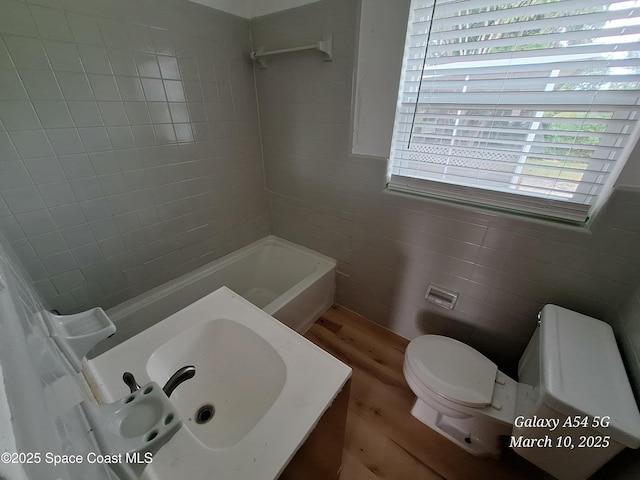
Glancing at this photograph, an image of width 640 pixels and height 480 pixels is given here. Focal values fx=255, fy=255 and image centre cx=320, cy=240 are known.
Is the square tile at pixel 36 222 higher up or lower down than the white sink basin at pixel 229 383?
higher up

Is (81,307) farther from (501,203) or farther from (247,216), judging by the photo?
(501,203)

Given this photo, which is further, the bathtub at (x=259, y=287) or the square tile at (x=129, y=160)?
the bathtub at (x=259, y=287)

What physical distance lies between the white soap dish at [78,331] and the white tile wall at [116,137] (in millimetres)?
824

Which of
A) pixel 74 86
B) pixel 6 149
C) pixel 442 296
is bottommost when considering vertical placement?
pixel 442 296

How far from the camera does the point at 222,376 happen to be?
90 centimetres

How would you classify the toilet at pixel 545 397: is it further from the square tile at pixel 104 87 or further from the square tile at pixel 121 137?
the square tile at pixel 104 87

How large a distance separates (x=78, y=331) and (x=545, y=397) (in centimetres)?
120

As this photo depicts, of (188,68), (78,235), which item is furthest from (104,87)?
(78,235)

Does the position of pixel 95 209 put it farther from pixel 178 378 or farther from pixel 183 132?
Answer: pixel 178 378

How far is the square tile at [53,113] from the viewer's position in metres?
0.97

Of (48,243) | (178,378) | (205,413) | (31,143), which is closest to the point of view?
(178,378)

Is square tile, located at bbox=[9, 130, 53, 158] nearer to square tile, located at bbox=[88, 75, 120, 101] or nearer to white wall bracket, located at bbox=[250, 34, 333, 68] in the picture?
square tile, located at bbox=[88, 75, 120, 101]

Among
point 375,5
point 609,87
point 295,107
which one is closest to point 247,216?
point 295,107

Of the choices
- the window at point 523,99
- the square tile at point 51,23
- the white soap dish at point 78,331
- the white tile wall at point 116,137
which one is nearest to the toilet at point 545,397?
the window at point 523,99
